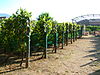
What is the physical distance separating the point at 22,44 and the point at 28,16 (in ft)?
6.07

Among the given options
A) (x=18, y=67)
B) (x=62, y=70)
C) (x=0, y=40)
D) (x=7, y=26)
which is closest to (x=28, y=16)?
(x=7, y=26)

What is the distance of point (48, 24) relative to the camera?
35.4ft

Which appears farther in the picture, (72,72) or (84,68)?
(84,68)

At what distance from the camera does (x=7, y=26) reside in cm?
978

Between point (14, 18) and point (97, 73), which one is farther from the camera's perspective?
point (14, 18)

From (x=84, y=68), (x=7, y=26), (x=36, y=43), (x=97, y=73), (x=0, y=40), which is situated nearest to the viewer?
(x=97, y=73)

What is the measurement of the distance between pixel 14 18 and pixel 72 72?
4.91 metres

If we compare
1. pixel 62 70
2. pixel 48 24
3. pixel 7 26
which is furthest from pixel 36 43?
pixel 62 70

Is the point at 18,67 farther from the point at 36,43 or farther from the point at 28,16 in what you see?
the point at 36,43

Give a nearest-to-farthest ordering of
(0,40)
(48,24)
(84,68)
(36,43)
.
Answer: (84,68)
(48,24)
(0,40)
(36,43)

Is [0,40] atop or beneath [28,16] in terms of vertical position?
beneath

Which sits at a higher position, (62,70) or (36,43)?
(36,43)

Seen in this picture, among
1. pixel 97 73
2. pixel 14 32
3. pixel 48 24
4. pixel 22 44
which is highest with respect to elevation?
pixel 48 24

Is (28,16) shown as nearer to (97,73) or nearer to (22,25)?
(22,25)
